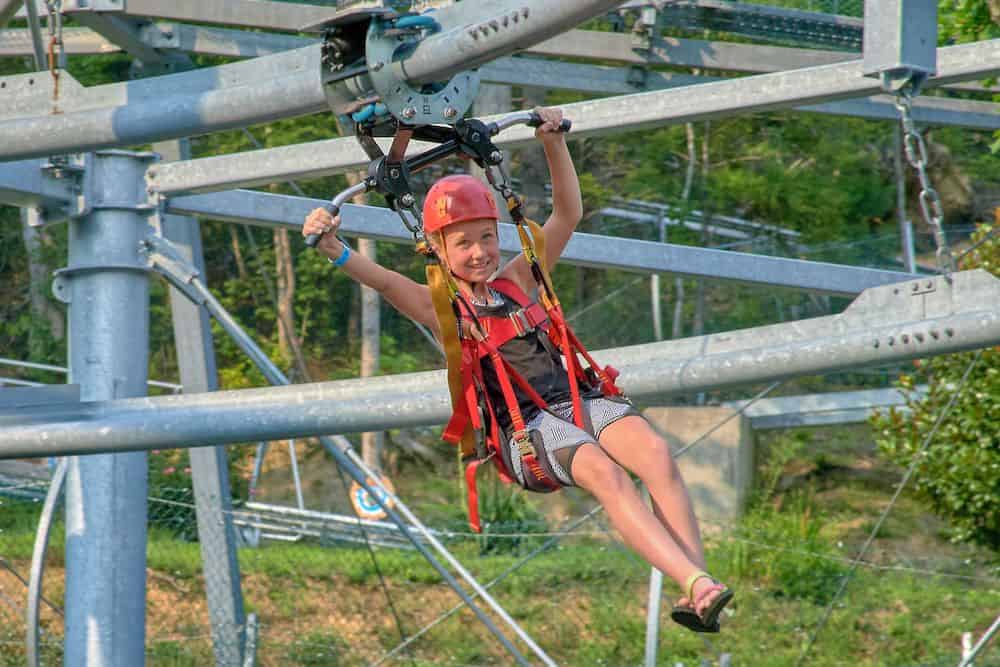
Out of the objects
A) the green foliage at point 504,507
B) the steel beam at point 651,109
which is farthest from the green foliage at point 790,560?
the steel beam at point 651,109

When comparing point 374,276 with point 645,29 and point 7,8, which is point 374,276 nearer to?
point 7,8

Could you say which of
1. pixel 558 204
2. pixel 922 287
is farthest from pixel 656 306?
pixel 558 204

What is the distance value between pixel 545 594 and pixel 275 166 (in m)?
7.00

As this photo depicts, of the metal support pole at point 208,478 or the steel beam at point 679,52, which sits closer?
the metal support pole at point 208,478

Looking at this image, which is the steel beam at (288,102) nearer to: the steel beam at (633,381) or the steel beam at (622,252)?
the steel beam at (633,381)

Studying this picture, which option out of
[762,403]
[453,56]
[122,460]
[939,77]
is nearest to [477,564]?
[762,403]

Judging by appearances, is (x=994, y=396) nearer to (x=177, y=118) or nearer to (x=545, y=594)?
(x=545, y=594)

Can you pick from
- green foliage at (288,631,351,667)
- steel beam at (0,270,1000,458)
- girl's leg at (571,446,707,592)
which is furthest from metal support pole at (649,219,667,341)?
girl's leg at (571,446,707,592)

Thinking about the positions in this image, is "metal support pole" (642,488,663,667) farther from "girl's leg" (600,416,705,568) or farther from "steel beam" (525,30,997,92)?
"girl's leg" (600,416,705,568)

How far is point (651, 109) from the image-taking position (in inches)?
247

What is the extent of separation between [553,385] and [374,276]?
69 centimetres

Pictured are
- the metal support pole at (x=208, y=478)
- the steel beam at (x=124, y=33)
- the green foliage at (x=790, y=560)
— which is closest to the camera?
the steel beam at (x=124, y=33)

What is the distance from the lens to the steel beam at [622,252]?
769 centimetres

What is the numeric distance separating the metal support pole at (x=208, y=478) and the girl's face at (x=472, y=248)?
3750 millimetres
